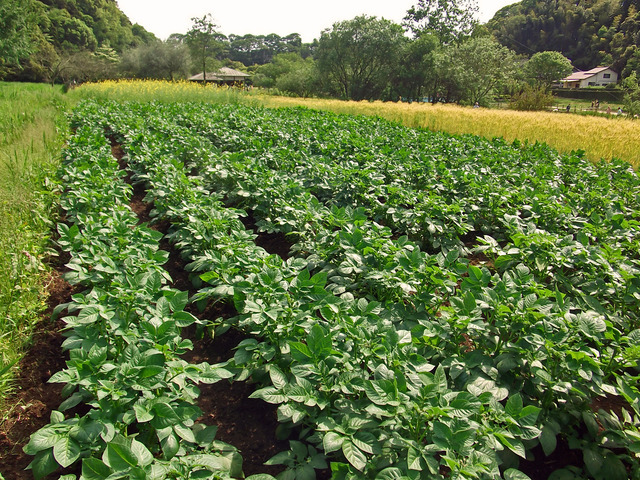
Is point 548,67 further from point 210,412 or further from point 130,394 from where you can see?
point 130,394

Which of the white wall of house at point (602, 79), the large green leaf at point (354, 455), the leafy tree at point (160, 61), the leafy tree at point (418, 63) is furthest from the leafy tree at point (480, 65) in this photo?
the white wall of house at point (602, 79)

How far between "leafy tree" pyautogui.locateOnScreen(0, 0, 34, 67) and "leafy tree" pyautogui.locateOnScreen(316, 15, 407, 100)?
2689 cm

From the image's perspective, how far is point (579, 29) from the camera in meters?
71.9

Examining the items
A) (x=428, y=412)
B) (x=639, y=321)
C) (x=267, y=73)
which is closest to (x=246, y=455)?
(x=428, y=412)

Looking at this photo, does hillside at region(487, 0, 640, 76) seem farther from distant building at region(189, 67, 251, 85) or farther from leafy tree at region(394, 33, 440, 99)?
distant building at region(189, 67, 251, 85)

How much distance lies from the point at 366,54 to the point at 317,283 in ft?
143

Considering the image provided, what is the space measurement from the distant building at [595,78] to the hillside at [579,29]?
128 cm

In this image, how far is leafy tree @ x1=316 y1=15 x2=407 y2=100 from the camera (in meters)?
39.6

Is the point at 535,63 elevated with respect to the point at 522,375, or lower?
elevated

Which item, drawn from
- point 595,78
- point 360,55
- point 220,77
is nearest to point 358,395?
point 360,55

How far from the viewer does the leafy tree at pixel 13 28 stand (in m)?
26.6

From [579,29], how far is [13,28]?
89.4m

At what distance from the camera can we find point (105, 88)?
18.9 m

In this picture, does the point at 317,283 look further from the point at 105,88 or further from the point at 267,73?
the point at 267,73
